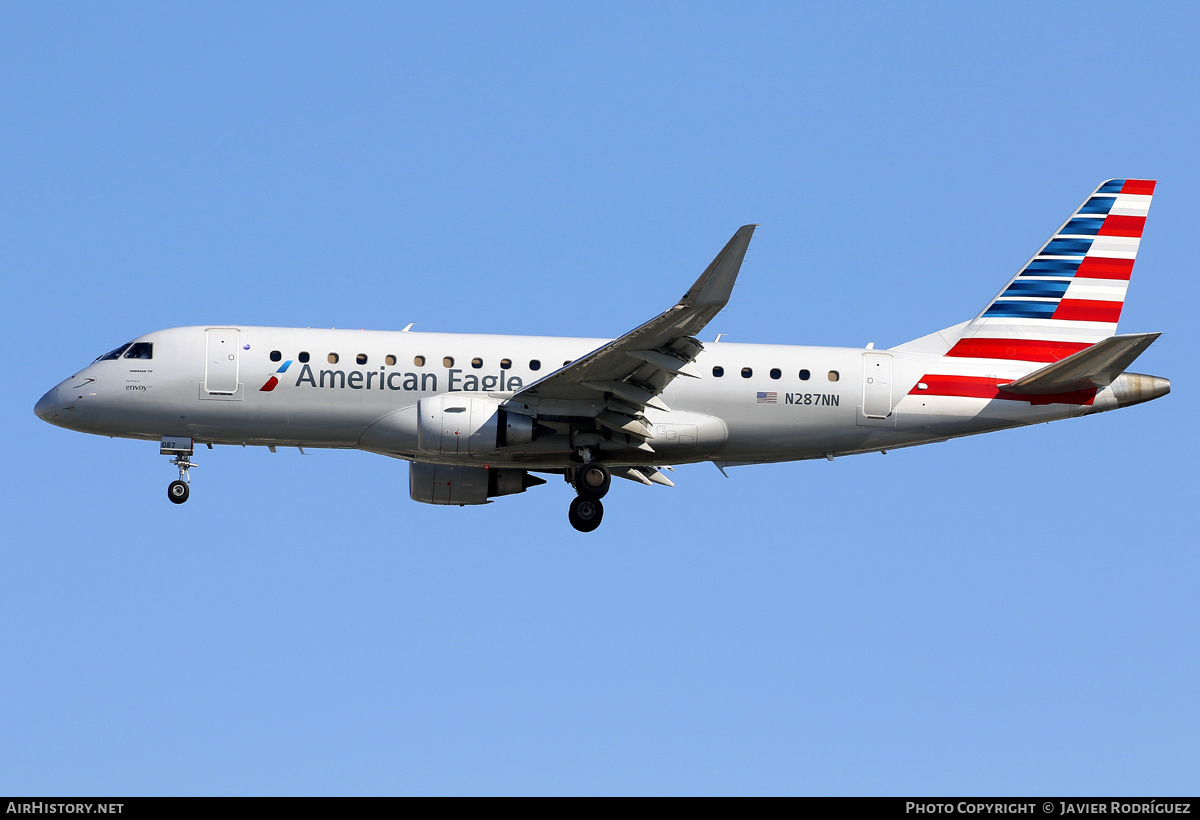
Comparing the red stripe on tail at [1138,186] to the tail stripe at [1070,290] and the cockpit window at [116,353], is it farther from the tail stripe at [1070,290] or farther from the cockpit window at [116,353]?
the cockpit window at [116,353]

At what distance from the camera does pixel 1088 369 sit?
31.5 m

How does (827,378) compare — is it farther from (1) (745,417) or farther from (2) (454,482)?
(2) (454,482)

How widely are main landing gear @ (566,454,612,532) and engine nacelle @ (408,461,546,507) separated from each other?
2.49 m

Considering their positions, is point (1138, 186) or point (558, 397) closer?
point (558, 397)

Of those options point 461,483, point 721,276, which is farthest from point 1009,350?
point 461,483

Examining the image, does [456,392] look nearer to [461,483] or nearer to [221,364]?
[461,483]

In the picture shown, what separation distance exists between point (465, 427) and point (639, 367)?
4102 mm

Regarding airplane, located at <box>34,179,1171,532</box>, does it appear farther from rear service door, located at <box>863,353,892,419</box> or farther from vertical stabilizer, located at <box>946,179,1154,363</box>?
vertical stabilizer, located at <box>946,179,1154,363</box>

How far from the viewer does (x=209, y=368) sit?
31.6 m

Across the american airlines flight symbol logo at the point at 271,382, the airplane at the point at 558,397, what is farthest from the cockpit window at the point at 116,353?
the american airlines flight symbol logo at the point at 271,382

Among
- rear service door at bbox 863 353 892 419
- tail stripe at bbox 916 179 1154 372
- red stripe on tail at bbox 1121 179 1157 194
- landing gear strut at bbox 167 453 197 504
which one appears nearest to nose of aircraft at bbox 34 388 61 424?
landing gear strut at bbox 167 453 197 504

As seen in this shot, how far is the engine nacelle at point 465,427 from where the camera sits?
100 feet
